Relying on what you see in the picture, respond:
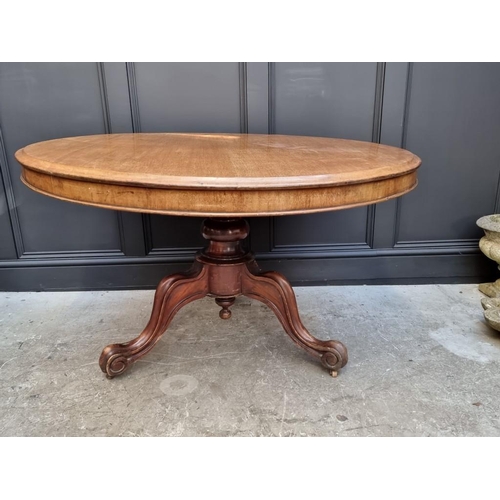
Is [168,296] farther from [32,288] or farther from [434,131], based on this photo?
[434,131]

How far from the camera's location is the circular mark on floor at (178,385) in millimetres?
Answer: 1429

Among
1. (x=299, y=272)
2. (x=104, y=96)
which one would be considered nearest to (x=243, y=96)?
(x=104, y=96)

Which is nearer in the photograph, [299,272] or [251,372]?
[251,372]

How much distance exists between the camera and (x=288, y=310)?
4.96 ft

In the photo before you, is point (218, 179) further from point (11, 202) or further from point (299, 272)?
point (11, 202)

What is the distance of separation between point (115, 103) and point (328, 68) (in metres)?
0.93

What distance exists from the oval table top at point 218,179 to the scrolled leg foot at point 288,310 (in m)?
0.45

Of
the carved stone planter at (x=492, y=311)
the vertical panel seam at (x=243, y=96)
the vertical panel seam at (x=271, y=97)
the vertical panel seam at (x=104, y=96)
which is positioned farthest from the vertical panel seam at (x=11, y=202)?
the carved stone planter at (x=492, y=311)

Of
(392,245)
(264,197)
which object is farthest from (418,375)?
(264,197)

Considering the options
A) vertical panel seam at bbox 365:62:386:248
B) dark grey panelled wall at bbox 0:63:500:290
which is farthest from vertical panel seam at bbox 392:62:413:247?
vertical panel seam at bbox 365:62:386:248

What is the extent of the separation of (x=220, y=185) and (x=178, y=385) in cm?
82

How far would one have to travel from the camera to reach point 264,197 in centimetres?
92

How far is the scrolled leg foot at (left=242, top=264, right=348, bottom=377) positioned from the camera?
1.49 m

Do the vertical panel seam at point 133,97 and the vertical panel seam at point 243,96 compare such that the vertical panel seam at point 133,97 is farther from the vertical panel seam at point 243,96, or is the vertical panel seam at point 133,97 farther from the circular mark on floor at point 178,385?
the circular mark on floor at point 178,385
